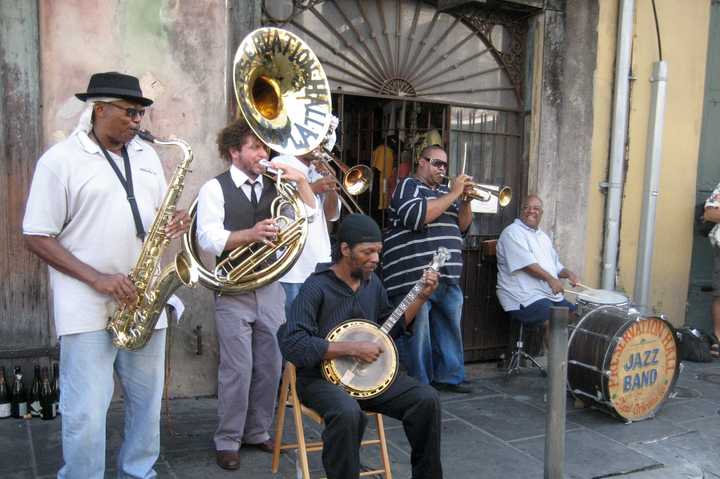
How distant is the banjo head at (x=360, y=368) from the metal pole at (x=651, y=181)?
4428 millimetres

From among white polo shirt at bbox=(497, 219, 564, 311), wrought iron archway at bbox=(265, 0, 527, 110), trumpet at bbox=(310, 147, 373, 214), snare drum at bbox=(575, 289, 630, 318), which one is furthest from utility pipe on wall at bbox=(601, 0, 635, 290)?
trumpet at bbox=(310, 147, 373, 214)

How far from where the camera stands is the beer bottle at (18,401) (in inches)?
172

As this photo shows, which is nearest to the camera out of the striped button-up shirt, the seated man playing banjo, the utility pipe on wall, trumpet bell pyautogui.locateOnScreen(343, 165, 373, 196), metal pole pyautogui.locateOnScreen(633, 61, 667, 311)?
the seated man playing banjo

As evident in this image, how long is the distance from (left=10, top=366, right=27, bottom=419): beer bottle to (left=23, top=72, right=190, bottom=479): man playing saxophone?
1.69 m

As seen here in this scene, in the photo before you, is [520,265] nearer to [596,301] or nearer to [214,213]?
[596,301]

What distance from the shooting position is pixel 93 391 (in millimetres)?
2855

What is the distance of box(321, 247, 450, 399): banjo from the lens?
325cm

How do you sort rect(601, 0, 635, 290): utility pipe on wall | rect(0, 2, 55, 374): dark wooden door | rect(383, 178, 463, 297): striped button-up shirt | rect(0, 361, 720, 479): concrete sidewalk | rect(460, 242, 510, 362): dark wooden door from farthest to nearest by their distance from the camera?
1. rect(601, 0, 635, 290): utility pipe on wall
2. rect(460, 242, 510, 362): dark wooden door
3. rect(383, 178, 463, 297): striped button-up shirt
4. rect(0, 2, 55, 374): dark wooden door
5. rect(0, 361, 720, 479): concrete sidewalk

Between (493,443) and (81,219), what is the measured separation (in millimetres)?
2949

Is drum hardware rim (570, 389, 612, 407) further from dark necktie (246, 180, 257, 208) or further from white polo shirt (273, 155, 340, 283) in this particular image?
dark necktie (246, 180, 257, 208)

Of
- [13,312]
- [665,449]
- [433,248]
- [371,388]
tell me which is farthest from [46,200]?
[665,449]

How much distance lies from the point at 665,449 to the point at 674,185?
3.70 meters

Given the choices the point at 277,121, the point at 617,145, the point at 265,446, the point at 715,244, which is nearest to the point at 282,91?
the point at 277,121

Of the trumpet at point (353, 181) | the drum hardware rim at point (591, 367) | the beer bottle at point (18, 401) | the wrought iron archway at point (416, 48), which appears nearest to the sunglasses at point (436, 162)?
the trumpet at point (353, 181)
